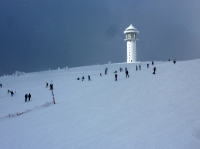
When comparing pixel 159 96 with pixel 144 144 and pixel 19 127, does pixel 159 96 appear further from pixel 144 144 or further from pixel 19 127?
pixel 19 127

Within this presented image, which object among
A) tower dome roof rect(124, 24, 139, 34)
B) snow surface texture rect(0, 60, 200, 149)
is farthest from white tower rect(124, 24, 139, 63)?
snow surface texture rect(0, 60, 200, 149)

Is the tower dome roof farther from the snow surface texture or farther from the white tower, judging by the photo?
the snow surface texture

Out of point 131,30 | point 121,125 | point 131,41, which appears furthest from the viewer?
point 131,41

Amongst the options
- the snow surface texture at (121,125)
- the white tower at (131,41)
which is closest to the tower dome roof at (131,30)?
the white tower at (131,41)

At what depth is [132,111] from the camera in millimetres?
11336

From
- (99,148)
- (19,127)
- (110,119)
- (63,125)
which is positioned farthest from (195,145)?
(19,127)

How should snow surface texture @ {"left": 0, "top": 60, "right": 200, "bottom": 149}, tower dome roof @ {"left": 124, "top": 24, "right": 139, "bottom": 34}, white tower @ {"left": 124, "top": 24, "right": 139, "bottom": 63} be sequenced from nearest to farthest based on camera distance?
snow surface texture @ {"left": 0, "top": 60, "right": 200, "bottom": 149}, tower dome roof @ {"left": 124, "top": 24, "right": 139, "bottom": 34}, white tower @ {"left": 124, "top": 24, "right": 139, "bottom": 63}

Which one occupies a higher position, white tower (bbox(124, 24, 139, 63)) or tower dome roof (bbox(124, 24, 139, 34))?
tower dome roof (bbox(124, 24, 139, 34))

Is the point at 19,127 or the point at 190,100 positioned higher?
the point at 190,100

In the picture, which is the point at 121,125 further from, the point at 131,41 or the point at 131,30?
the point at 131,30

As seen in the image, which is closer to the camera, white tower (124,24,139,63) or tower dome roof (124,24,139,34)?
tower dome roof (124,24,139,34)

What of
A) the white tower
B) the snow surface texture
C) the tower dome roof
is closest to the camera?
the snow surface texture

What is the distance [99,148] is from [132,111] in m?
4.36

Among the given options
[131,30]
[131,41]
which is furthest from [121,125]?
[131,30]
